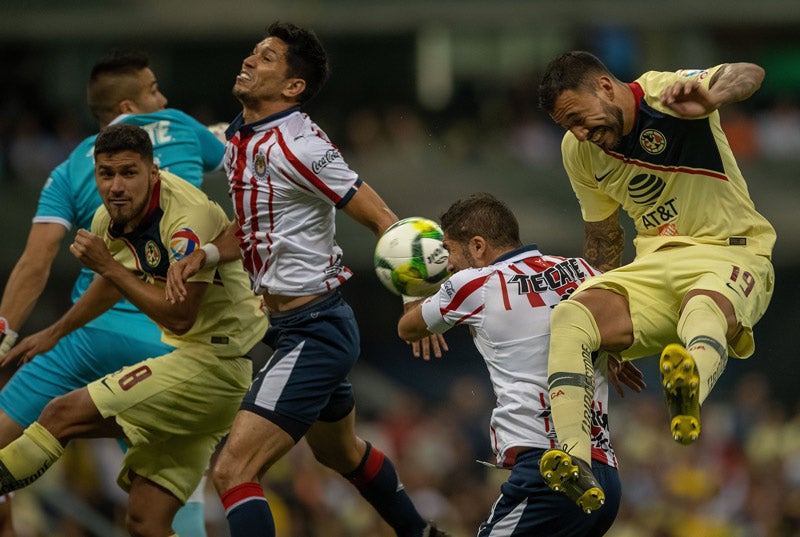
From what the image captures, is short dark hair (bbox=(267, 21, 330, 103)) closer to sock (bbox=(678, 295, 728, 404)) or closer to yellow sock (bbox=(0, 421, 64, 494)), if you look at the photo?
yellow sock (bbox=(0, 421, 64, 494))

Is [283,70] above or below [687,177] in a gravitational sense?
above

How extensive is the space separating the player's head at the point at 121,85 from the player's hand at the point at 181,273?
6.68ft

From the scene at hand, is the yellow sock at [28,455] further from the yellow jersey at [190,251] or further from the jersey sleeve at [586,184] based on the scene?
the jersey sleeve at [586,184]

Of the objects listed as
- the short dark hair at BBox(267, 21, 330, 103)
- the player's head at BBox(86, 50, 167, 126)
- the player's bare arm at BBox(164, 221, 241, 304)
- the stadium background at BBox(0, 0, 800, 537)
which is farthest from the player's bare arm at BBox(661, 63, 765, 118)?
the stadium background at BBox(0, 0, 800, 537)

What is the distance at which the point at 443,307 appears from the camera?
636 centimetres

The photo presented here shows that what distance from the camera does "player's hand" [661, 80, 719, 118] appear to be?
20.5 ft

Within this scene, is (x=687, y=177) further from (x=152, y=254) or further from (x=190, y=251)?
(x=152, y=254)

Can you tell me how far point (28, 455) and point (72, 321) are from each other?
84 centimetres

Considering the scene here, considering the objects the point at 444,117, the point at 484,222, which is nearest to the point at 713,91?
the point at 484,222

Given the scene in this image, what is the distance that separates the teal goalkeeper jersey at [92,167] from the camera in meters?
8.33

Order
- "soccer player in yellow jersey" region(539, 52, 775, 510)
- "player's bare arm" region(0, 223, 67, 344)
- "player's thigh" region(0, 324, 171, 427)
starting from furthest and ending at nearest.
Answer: "player's bare arm" region(0, 223, 67, 344)
"player's thigh" region(0, 324, 171, 427)
"soccer player in yellow jersey" region(539, 52, 775, 510)

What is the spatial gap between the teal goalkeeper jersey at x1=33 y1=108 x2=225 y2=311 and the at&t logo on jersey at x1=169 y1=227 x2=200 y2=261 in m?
1.38

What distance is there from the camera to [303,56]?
736cm

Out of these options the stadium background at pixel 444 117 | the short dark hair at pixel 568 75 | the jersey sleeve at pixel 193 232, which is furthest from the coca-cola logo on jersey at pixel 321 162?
the stadium background at pixel 444 117
